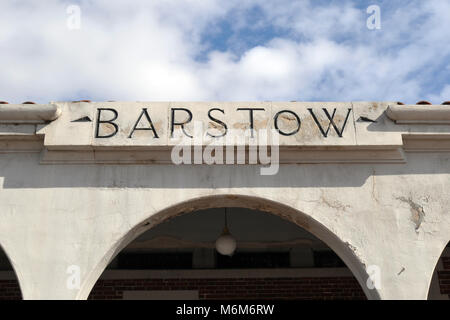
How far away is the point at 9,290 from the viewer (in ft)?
25.3

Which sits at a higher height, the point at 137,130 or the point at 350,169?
the point at 137,130

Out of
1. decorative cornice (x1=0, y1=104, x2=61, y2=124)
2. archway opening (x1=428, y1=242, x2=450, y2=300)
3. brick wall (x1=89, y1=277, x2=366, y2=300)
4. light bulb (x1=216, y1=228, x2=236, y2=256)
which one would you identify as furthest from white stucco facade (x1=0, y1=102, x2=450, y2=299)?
archway opening (x1=428, y1=242, x2=450, y2=300)

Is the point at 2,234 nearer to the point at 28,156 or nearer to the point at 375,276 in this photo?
the point at 28,156

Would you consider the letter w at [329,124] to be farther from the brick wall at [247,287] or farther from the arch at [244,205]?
the brick wall at [247,287]

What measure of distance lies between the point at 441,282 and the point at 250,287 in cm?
291

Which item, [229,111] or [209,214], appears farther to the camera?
[209,214]

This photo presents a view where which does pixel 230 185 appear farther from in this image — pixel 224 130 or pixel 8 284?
pixel 8 284

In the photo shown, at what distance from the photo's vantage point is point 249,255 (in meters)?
8.03

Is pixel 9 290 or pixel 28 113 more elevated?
pixel 28 113

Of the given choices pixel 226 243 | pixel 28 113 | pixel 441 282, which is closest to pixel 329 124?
pixel 226 243

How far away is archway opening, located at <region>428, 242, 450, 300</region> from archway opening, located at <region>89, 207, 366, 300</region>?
1.07m

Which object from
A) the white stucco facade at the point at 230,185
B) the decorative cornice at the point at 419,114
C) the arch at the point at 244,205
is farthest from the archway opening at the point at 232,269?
the decorative cornice at the point at 419,114
